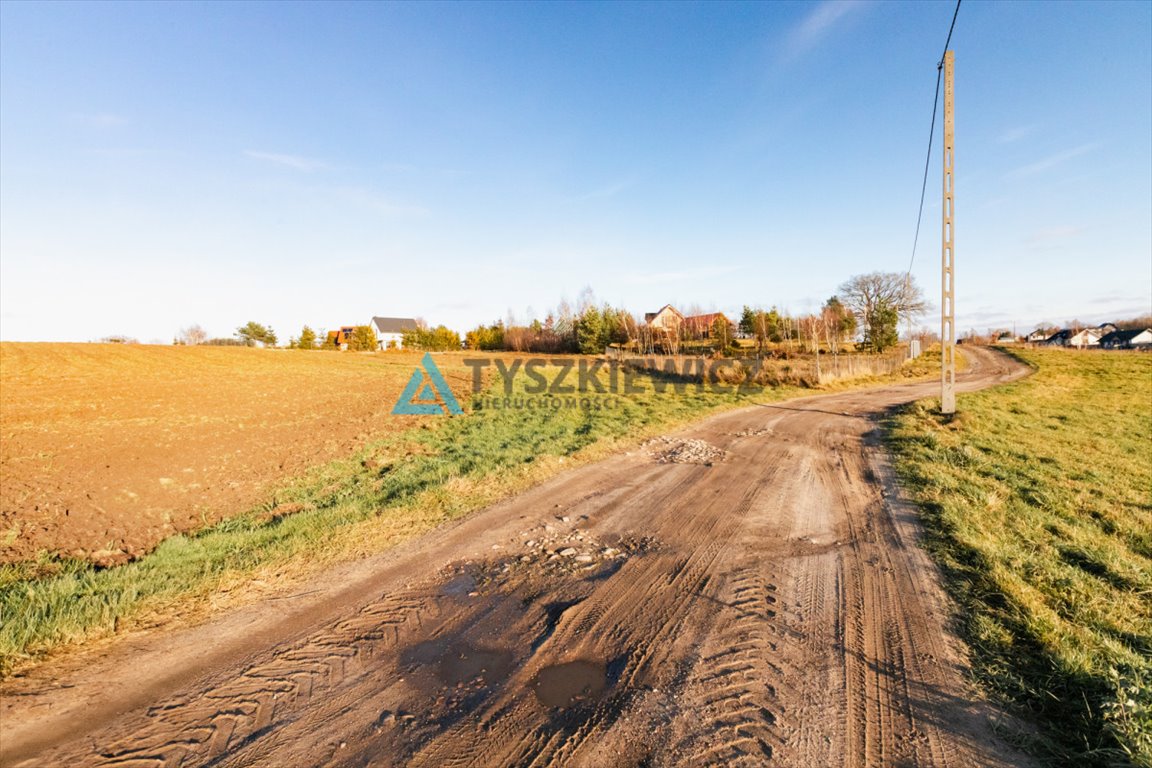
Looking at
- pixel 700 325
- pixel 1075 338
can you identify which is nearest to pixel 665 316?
pixel 700 325

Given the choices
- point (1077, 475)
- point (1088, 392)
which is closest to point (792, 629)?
point (1077, 475)

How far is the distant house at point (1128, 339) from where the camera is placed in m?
75.8

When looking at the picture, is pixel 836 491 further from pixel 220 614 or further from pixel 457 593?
pixel 220 614

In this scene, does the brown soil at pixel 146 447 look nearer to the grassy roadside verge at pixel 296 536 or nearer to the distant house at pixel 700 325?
the grassy roadside verge at pixel 296 536

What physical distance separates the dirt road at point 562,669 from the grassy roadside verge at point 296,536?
20.9 inches

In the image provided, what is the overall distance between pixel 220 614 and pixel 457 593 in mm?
2128

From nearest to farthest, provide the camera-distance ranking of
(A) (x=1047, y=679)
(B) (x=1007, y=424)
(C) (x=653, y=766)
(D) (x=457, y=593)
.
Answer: (C) (x=653, y=766) → (A) (x=1047, y=679) → (D) (x=457, y=593) → (B) (x=1007, y=424)

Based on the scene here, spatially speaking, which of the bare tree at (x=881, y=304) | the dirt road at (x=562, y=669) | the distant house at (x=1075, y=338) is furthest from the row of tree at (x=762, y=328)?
the distant house at (x=1075, y=338)

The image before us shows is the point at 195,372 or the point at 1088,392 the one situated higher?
the point at 195,372

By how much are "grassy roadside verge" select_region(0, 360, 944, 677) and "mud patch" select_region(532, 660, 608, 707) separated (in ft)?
10.0

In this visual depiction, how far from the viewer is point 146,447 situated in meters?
11.0

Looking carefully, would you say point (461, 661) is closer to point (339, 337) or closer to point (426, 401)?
point (426, 401)

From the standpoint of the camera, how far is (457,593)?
455cm

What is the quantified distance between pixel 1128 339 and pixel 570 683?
125 m
